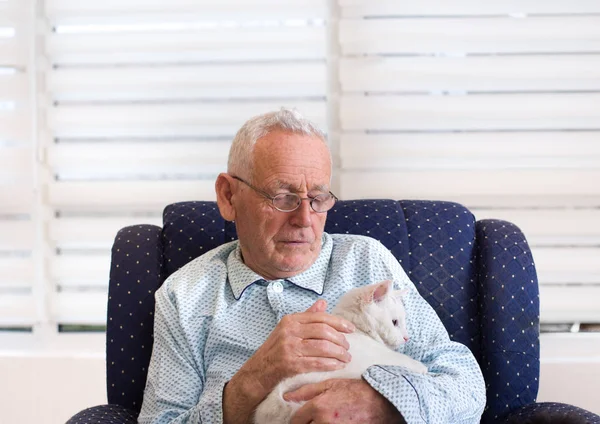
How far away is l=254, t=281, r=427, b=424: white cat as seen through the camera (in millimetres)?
1595

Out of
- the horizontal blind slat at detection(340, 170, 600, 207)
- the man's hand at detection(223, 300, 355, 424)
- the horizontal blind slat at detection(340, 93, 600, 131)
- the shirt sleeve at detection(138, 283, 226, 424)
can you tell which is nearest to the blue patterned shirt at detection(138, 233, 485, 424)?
the shirt sleeve at detection(138, 283, 226, 424)

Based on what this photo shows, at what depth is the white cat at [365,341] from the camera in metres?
1.59

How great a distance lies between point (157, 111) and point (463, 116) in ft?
3.97

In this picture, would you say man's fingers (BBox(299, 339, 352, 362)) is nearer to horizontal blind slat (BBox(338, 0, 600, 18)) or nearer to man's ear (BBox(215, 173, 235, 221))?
man's ear (BBox(215, 173, 235, 221))

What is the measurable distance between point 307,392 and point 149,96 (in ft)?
5.16

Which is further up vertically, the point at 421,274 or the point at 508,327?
the point at 421,274

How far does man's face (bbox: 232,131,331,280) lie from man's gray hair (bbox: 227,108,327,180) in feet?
0.05

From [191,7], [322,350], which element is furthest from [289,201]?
[191,7]

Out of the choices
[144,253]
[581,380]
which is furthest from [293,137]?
[581,380]

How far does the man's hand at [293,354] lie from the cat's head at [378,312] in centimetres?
6

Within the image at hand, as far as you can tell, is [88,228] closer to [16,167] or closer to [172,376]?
[16,167]

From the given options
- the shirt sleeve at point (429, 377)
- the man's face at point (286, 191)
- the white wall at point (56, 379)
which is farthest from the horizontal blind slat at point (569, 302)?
the man's face at point (286, 191)

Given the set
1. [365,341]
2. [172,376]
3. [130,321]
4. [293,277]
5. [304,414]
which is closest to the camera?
[304,414]

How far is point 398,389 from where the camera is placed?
1567 mm
